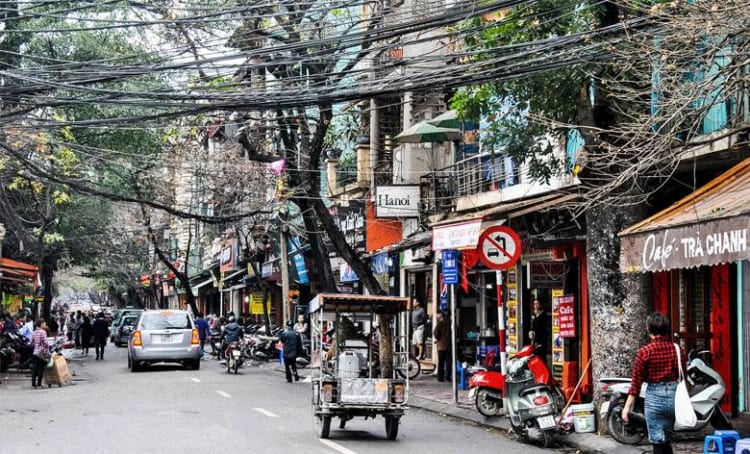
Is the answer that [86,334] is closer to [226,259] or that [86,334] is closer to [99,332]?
[99,332]

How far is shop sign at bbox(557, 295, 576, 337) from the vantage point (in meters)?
19.6

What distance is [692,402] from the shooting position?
12797mm

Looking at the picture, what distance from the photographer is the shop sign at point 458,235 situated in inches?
675

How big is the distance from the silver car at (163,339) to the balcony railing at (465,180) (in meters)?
7.70

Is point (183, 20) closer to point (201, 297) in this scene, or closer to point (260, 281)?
point (260, 281)

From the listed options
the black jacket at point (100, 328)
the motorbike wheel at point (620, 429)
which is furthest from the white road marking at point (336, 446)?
the black jacket at point (100, 328)

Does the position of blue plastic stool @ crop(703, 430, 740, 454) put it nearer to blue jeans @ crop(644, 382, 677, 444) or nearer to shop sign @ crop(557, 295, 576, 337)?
blue jeans @ crop(644, 382, 677, 444)

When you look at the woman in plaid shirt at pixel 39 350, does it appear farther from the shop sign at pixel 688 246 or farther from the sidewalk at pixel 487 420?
the shop sign at pixel 688 246

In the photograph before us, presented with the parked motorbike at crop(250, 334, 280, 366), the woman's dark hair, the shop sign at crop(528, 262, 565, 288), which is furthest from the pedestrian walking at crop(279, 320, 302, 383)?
the woman's dark hair

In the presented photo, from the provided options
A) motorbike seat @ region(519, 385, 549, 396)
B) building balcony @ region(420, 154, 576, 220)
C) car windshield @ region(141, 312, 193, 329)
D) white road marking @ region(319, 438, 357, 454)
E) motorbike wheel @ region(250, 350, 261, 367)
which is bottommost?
motorbike wheel @ region(250, 350, 261, 367)

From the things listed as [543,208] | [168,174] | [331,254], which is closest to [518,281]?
[543,208]

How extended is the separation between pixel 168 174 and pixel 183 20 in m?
26.8

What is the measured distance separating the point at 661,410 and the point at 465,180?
615 inches

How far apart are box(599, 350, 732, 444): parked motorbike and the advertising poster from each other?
5.96m
